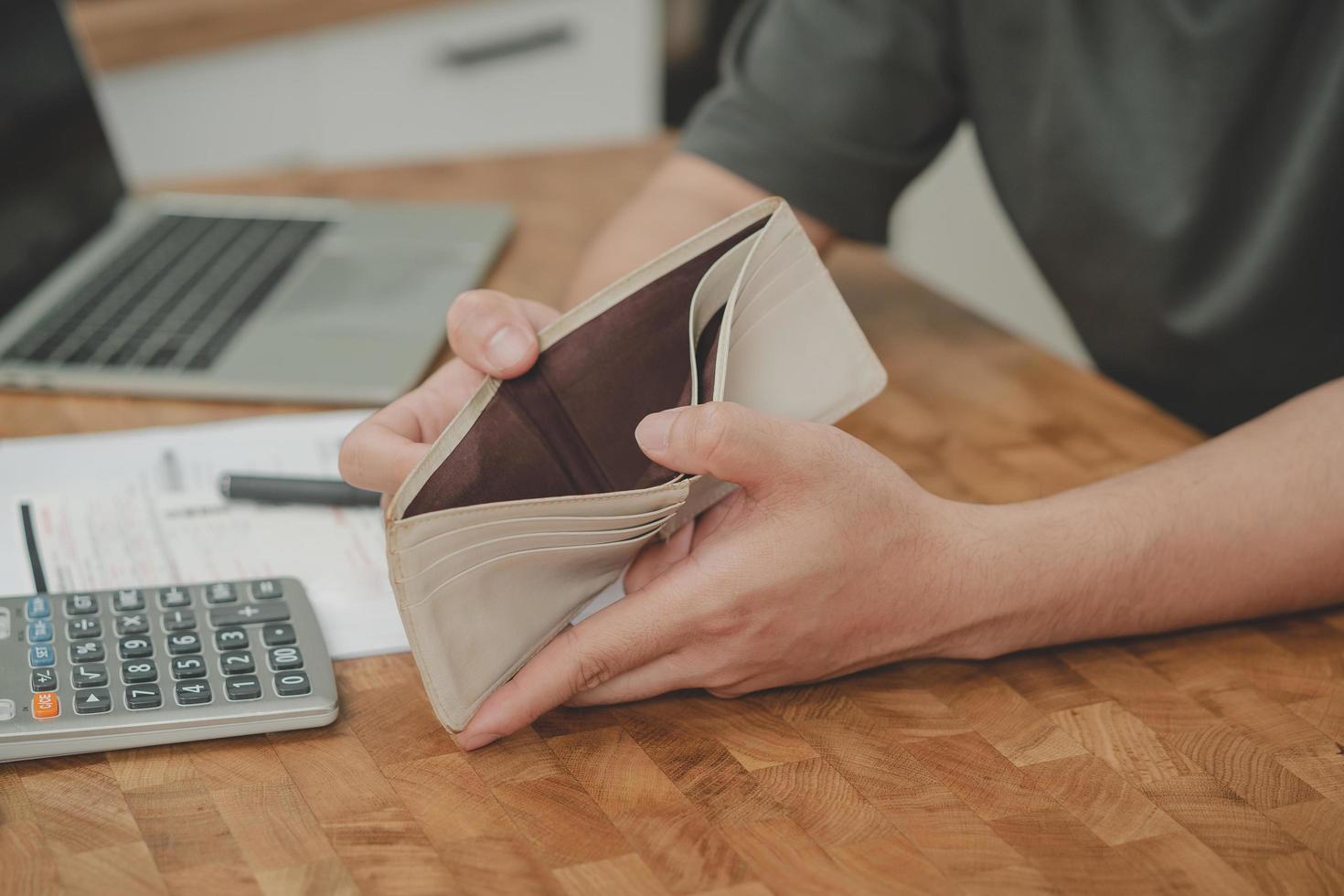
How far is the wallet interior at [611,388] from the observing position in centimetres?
49

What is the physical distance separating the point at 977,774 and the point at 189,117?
1.68 meters

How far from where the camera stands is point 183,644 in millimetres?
478

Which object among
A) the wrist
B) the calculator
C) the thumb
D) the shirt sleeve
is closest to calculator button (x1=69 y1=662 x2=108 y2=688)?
the calculator

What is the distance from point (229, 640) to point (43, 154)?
0.56 metres

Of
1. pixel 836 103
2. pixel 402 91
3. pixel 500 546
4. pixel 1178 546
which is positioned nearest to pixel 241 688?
pixel 500 546

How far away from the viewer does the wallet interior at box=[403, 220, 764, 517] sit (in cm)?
49

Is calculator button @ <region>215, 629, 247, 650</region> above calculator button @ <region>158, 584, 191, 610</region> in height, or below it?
below

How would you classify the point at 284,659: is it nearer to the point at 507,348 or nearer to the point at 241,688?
the point at 241,688

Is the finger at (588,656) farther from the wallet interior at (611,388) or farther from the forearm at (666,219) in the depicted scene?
the forearm at (666,219)

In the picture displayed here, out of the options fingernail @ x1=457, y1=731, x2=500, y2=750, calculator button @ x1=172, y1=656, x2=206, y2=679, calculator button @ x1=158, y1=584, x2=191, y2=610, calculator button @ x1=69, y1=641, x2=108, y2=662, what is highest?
calculator button @ x1=69, y1=641, x2=108, y2=662

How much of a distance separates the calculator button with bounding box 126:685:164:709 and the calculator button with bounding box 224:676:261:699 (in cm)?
2

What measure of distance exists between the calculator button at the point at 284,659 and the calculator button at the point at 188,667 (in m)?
0.03

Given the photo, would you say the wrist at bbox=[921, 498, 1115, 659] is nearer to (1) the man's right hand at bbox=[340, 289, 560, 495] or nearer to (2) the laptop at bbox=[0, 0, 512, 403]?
(1) the man's right hand at bbox=[340, 289, 560, 495]

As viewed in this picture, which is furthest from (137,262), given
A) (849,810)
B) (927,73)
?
(849,810)
